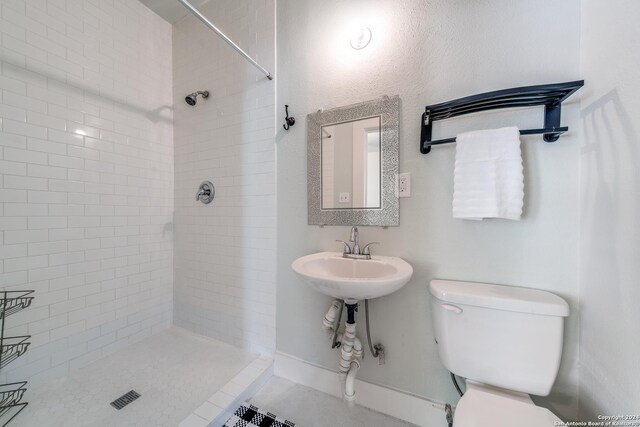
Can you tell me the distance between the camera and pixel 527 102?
3.00ft

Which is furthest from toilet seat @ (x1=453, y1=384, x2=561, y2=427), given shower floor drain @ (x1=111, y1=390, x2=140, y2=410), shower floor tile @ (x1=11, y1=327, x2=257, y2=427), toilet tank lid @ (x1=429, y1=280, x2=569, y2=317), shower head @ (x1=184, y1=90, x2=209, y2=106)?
shower head @ (x1=184, y1=90, x2=209, y2=106)

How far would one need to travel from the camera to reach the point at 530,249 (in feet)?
3.21

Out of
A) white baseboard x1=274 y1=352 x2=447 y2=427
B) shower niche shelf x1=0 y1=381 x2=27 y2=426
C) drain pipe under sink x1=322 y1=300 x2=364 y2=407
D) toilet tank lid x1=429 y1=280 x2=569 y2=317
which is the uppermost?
toilet tank lid x1=429 y1=280 x2=569 y2=317

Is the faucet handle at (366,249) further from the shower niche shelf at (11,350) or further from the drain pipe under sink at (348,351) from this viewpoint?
the shower niche shelf at (11,350)

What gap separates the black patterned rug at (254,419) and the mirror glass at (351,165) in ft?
3.77

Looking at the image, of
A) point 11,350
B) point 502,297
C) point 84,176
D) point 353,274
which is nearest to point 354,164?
point 353,274

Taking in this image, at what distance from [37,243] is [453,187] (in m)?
2.25

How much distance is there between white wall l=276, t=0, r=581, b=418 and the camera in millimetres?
940

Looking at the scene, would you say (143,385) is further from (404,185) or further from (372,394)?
(404,185)

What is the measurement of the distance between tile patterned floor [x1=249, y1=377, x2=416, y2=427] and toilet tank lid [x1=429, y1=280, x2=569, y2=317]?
775 mm

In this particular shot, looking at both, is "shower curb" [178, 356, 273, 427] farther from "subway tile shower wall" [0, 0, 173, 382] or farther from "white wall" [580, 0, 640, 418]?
"white wall" [580, 0, 640, 418]

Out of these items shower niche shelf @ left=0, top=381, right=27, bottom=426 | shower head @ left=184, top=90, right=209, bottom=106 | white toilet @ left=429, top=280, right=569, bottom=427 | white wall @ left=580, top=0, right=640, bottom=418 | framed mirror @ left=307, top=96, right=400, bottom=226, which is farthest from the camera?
shower head @ left=184, top=90, right=209, bottom=106

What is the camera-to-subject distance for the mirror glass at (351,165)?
4.13ft

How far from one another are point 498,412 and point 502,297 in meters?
0.38
